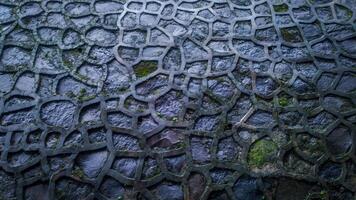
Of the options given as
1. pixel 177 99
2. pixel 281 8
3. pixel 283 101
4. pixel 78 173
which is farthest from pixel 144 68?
pixel 281 8

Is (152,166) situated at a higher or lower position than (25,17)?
lower

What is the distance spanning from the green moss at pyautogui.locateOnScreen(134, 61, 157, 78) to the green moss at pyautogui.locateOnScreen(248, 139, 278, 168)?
1323 millimetres

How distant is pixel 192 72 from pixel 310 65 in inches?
49.5

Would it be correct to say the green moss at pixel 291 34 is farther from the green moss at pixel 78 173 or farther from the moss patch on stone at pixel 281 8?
the green moss at pixel 78 173

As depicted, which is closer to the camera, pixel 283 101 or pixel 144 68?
pixel 283 101

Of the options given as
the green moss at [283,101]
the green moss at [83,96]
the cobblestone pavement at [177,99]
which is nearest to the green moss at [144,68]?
the cobblestone pavement at [177,99]

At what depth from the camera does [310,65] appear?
4203mm

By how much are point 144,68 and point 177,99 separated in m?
0.54

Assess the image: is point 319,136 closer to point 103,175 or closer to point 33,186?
point 103,175

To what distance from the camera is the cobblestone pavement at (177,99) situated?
3367mm

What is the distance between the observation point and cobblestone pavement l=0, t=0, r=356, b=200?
3.37 metres

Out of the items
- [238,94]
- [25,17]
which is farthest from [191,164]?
[25,17]

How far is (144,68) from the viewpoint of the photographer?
4156 millimetres

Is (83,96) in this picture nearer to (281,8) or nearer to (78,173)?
(78,173)
